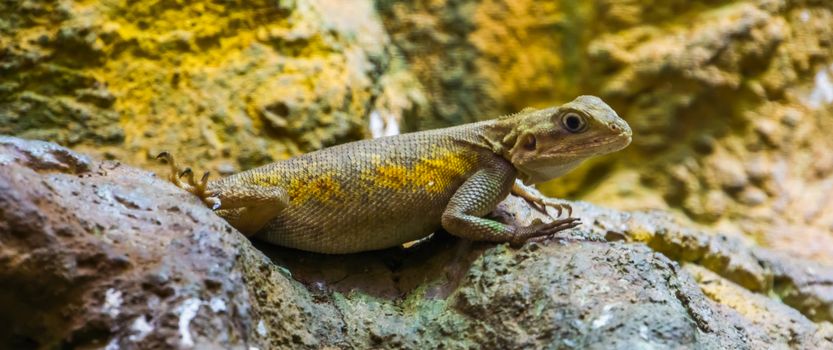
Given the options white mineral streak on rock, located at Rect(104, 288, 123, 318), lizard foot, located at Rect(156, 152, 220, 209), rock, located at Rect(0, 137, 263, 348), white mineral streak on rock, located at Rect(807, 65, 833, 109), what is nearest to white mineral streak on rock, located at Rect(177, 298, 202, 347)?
rock, located at Rect(0, 137, 263, 348)

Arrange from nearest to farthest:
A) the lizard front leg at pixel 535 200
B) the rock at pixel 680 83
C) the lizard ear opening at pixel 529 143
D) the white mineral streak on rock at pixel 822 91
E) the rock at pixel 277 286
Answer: the rock at pixel 277 286, the lizard ear opening at pixel 529 143, the lizard front leg at pixel 535 200, the rock at pixel 680 83, the white mineral streak on rock at pixel 822 91

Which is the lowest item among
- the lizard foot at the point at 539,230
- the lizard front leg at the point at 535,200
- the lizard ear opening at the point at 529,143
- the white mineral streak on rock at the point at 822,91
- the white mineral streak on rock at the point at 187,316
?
the white mineral streak on rock at the point at 822,91

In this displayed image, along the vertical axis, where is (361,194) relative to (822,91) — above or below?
above

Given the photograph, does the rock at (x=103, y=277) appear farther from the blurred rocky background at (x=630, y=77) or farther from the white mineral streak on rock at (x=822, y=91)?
the white mineral streak on rock at (x=822, y=91)

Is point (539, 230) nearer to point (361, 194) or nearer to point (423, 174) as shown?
point (423, 174)

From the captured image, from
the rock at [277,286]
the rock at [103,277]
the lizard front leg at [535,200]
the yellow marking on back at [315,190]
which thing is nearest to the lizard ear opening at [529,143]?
the rock at [277,286]

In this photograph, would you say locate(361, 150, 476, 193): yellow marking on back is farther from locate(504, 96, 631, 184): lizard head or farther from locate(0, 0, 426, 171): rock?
locate(0, 0, 426, 171): rock

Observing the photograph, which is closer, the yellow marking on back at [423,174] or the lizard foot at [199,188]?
the lizard foot at [199,188]

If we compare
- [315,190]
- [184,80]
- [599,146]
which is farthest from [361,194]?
[184,80]
